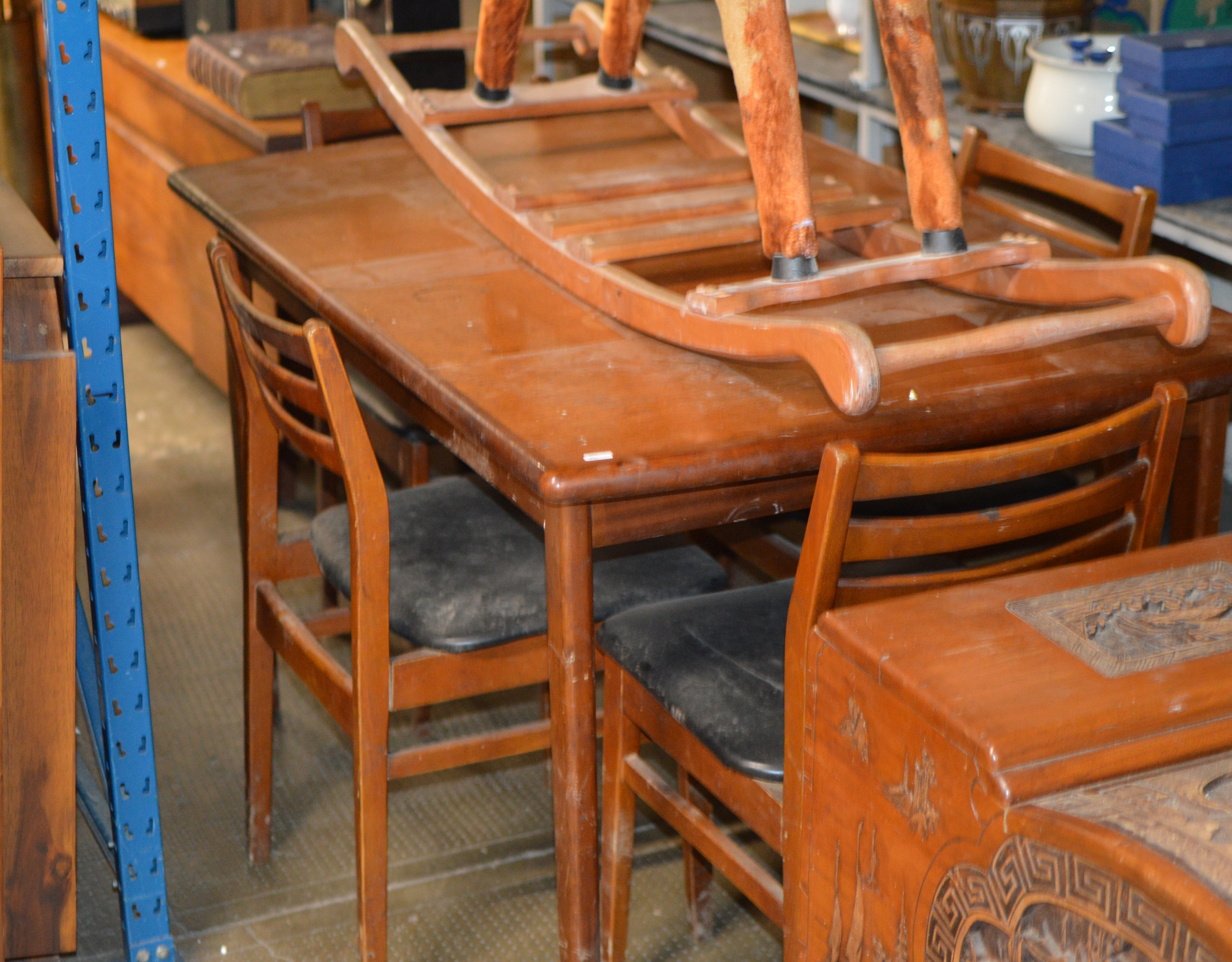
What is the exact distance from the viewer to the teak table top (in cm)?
135

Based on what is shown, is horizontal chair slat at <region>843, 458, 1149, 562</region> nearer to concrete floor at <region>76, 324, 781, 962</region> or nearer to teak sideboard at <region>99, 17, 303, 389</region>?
concrete floor at <region>76, 324, 781, 962</region>

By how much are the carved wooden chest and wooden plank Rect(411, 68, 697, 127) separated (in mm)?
1238

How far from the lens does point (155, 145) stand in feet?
11.4

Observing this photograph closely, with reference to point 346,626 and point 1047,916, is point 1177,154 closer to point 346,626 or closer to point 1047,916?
point 346,626

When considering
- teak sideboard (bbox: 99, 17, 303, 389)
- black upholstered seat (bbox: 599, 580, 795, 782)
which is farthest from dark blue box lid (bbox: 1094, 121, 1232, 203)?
teak sideboard (bbox: 99, 17, 303, 389)

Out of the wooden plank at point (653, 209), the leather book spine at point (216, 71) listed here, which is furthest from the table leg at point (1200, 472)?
the leather book spine at point (216, 71)

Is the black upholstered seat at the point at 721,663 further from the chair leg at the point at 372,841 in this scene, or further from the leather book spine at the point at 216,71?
the leather book spine at the point at 216,71

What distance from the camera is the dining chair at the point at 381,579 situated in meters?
1.55

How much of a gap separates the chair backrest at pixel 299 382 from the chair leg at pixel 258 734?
0.82 ft

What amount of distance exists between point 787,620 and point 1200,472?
52 cm

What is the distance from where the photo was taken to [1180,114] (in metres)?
2.18

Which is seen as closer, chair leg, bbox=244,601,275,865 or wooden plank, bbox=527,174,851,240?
wooden plank, bbox=527,174,851,240

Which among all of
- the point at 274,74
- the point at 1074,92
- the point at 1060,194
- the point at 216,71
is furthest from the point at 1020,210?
the point at 216,71

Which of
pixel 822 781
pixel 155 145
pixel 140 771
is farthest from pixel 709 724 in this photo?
pixel 155 145
